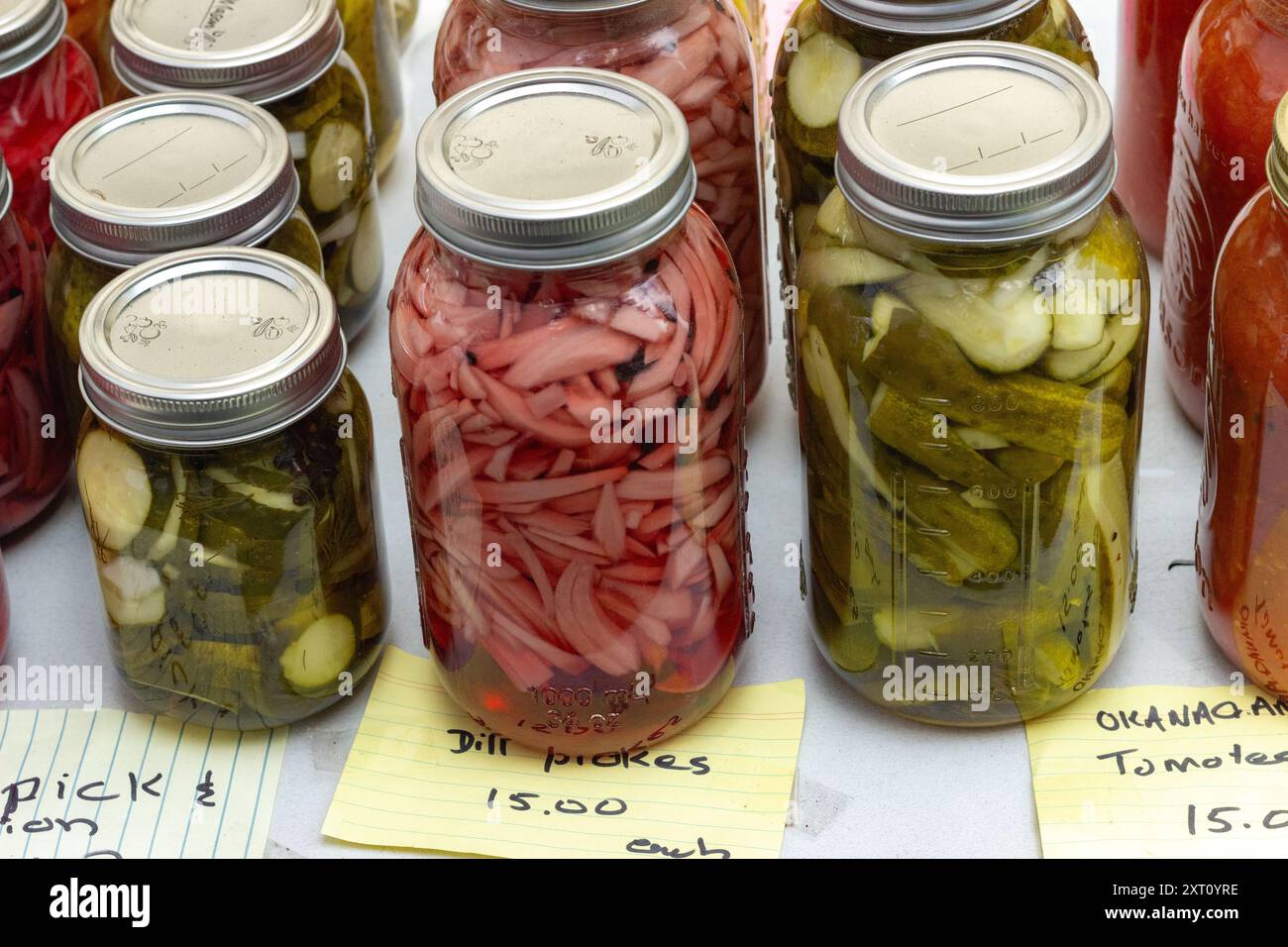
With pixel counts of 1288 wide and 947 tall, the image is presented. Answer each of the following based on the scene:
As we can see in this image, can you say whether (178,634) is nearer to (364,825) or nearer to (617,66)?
(364,825)

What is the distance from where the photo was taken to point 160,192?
1.13m

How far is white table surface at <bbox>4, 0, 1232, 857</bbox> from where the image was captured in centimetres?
106

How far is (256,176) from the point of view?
1130 mm

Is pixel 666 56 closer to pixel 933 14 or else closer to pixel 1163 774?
pixel 933 14

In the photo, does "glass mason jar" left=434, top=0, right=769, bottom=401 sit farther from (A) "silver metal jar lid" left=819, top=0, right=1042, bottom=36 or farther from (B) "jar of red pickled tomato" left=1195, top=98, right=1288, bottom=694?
(B) "jar of red pickled tomato" left=1195, top=98, right=1288, bottom=694

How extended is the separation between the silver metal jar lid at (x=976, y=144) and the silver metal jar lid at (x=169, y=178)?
361mm

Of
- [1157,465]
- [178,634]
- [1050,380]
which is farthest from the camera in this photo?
[1157,465]

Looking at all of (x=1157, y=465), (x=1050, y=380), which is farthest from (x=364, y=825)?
(x=1157, y=465)

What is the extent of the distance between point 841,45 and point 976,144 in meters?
0.18

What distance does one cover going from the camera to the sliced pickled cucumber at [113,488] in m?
1.02

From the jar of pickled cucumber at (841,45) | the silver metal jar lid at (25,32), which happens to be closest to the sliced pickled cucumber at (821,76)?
the jar of pickled cucumber at (841,45)

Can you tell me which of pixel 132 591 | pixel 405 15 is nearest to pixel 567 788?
pixel 132 591

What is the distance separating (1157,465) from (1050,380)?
35 cm

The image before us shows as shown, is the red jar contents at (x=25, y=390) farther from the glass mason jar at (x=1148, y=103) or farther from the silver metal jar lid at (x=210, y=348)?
the glass mason jar at (x=1148, y=103)
